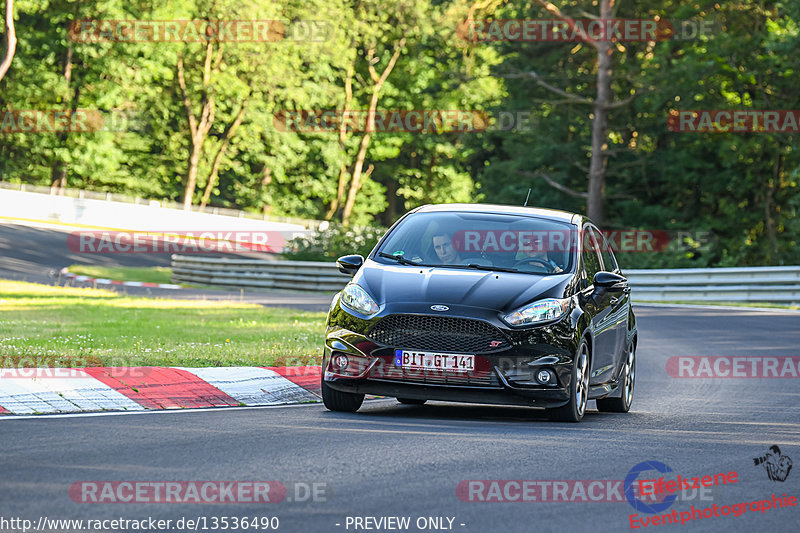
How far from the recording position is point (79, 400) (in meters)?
9.77

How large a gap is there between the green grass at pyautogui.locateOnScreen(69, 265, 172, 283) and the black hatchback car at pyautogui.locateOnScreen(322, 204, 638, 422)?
28.6m

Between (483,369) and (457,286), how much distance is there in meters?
0.71

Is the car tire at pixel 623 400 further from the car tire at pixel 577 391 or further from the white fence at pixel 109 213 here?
the white fence at pixel 109 213

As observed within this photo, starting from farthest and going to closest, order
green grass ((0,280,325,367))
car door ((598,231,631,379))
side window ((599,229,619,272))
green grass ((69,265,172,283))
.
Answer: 1. green grass ((69,265,172,283))
2. green grass ((0,280,325,367))
3. side window ((599,229,619,272))
4. car door ((598,231,631,379))

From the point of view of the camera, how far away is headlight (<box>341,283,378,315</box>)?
9750mm

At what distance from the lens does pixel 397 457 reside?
766 cm

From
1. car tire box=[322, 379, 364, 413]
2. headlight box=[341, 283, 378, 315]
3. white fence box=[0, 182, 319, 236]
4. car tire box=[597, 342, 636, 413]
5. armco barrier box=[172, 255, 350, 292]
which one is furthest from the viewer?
white fence box=[0, 182, 319, 236]

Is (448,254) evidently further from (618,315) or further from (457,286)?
(618,315)

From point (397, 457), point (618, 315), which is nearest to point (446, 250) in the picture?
point (618, 315)

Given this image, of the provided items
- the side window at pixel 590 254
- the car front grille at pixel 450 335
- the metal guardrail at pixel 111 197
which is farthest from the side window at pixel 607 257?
the metal guardrail at pixel 111 197

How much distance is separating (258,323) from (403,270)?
9.24 m

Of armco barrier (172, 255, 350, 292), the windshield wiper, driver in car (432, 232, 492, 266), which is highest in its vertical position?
driver in car (432, 232, 492, 266)

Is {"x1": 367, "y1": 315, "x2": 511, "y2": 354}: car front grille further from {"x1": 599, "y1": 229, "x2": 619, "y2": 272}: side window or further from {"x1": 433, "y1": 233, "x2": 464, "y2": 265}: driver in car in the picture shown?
{"x1": 599, "y1": 229, "x2": 619, "y2": 272}: side window

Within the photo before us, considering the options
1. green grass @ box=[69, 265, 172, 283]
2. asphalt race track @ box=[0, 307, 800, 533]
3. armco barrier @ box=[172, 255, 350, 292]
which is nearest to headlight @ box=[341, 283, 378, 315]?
asphalt race track @ box=[0, 307, 800, 533]
